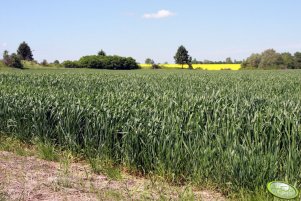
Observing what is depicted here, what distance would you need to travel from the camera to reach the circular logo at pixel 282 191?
2783mm

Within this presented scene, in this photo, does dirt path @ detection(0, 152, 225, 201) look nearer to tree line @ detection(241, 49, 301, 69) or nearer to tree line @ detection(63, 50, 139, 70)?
tree line @ detection(63, 50, 139, 70)

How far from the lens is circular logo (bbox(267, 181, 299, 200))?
278 centimetres

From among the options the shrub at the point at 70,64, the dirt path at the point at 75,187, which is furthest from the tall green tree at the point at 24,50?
the dirt path at the point at 75,187

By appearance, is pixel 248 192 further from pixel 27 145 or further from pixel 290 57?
pixel 290 57

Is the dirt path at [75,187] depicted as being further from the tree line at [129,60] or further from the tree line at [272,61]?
the tree line at [272,61]

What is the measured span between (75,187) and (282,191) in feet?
8.82

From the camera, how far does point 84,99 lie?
7.59 meters

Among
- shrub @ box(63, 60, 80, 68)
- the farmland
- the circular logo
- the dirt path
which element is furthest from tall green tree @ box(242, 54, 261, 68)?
the circular logo

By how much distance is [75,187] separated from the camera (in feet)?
15.0

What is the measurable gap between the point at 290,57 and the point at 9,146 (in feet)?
305

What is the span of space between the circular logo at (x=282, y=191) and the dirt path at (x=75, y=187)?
1364 millimetres

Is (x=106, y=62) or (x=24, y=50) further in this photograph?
(x=24, y=50)

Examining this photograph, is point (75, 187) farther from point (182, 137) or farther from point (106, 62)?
point (106, 62)

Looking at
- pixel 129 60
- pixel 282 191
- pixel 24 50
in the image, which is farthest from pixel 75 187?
pixel 24 50
